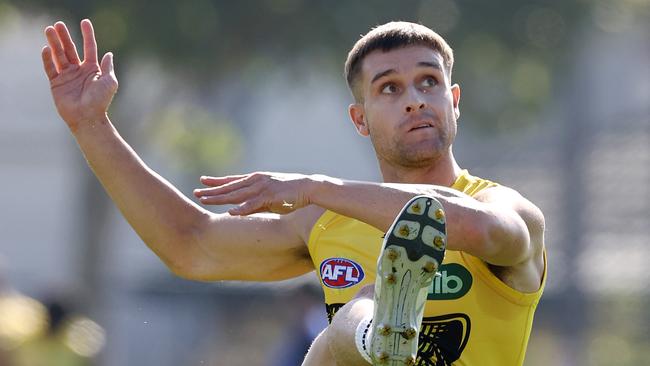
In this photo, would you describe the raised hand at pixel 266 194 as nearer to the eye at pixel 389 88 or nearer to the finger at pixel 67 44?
the eye at pixel 389 88

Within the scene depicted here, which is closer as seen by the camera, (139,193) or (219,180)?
(219,180)

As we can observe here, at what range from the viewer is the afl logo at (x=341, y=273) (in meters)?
5.93

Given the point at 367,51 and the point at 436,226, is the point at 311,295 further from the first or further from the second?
the point at 436,226

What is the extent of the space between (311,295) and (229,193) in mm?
6349

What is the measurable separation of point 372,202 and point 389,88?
92 centimetres

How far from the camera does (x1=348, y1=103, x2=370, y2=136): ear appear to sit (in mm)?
6316

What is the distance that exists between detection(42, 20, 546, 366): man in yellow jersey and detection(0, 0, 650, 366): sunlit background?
11.1 m

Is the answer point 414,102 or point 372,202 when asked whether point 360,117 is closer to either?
point 414,102

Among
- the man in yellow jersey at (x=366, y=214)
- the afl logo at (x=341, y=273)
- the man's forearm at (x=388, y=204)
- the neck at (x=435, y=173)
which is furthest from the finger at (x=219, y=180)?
the neck at (x=435, y=173)

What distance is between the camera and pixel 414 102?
5.93 meters

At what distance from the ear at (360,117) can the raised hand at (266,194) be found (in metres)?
1.04

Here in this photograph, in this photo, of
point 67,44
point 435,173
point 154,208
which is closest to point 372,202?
point 435,173

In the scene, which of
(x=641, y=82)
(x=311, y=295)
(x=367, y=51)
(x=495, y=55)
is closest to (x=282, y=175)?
(x=367, y=51)

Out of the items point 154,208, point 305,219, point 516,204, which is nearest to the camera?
point 516,204
